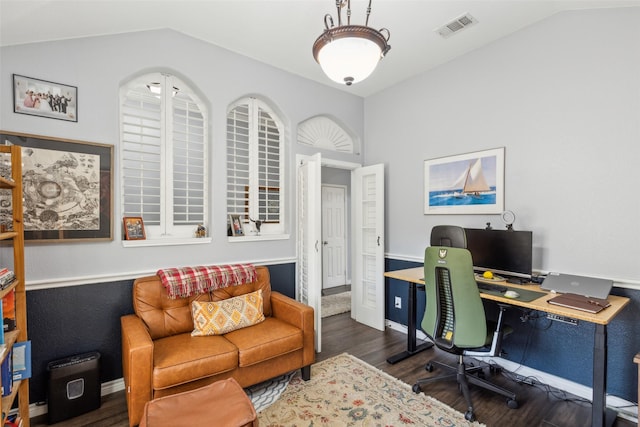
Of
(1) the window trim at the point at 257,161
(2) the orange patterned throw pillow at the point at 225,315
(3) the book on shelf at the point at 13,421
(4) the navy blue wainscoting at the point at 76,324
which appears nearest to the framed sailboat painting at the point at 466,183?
(1) the window trim at the point at 257,161

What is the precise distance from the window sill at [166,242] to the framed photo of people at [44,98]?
1039 mm

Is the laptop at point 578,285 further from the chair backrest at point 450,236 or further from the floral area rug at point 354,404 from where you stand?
the floral area rug at point 354,404

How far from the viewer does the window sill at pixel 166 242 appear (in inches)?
101

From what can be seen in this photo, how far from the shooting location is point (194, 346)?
2227mm

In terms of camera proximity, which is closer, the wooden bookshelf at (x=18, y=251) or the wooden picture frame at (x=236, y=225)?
the wooden bookshelf at (x=18, y=251)

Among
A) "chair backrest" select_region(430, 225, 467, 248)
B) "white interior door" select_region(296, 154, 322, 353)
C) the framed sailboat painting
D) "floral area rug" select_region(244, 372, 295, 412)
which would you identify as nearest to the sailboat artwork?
the framed sailboat painting

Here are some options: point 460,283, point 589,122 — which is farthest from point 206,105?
point 589,122

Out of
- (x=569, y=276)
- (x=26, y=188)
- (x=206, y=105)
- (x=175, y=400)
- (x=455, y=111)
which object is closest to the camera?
(x=175, y=400)

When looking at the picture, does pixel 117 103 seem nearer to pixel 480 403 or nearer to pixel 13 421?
pixel 13 421

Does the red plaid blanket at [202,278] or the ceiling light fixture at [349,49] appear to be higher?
the ceiling light fixture at [349,49]

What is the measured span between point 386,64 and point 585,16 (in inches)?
66.8

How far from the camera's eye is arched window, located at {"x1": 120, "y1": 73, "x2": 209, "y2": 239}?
2725mm

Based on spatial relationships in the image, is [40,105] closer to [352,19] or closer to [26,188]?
[26,188]

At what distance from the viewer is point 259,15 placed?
256cm
